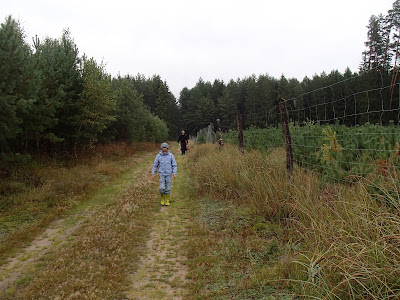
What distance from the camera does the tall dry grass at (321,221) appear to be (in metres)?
2.06

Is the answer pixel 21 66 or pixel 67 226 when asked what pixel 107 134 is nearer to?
pixel 21 66

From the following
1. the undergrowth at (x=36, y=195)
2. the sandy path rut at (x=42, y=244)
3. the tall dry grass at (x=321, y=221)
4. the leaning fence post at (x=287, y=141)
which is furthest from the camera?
the undergrowth at (x=36, y=195)

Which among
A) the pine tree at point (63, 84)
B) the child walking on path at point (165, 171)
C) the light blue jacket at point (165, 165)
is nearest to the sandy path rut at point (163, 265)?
the child walking on path at point (165, 171)

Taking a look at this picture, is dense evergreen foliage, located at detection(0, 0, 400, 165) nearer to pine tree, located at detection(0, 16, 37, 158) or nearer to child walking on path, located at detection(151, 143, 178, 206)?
pine tree, located at detection(0, 16, 37, 158)

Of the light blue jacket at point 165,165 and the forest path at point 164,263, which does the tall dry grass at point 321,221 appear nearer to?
the light blue jacket at point 165,165

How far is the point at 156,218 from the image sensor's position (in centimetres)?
609

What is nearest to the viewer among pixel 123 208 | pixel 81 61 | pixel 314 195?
pixel 314 195

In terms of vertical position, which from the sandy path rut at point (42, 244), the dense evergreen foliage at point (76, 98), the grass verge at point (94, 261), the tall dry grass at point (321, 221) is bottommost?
the sandy path rut at point (42, 244)

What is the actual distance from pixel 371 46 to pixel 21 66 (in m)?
37.8

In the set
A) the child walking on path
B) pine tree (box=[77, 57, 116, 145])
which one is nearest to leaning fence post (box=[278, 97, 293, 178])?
the child walking on path

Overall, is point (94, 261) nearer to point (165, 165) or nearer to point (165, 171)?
point (165, 171)

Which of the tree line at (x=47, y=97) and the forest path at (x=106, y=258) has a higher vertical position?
the tree line at (x=47, y=97)

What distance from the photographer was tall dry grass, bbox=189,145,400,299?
81.1 inches

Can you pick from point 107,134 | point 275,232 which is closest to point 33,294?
point 275,232
